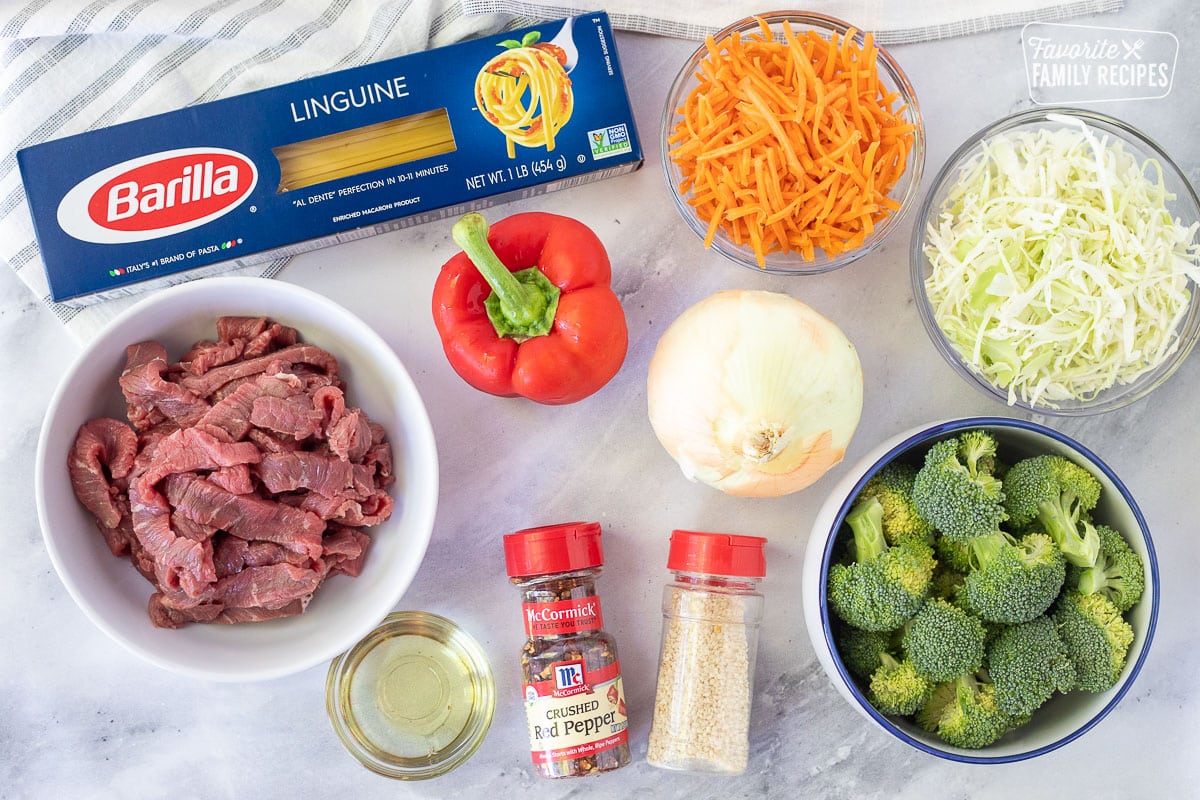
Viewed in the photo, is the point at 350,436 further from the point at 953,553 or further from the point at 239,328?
the point at 953,553

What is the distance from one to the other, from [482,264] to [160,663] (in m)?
0.76

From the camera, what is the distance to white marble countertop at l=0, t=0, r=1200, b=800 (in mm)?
1633

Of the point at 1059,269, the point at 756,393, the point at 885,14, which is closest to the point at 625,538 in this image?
the point at 756,393

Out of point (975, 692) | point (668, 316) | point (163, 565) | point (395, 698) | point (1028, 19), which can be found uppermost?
point (1028, 19)

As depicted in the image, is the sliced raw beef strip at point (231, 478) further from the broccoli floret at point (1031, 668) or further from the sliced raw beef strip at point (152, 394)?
the broccoli floret at point (1031, 668)

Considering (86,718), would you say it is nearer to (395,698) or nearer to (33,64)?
(395,698)

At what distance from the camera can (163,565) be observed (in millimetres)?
1377

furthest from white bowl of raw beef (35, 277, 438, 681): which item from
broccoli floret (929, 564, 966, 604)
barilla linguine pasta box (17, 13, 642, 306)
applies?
broccoli floret (929, 564, 966, 604)

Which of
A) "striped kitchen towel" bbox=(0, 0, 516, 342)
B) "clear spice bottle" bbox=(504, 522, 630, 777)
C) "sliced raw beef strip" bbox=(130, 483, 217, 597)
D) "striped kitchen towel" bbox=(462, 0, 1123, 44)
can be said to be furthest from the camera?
"striped kitchen towel" bbox=(462, 0, 1123, 44)

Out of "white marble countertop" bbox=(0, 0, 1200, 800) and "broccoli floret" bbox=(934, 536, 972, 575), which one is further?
"white marble countertop" bbox=(0, 0, 1200, 800)

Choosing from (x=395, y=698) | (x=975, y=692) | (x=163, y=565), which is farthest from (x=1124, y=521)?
(x=163, y=565)

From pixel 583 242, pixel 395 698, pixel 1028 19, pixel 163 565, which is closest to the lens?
pixel 163 565

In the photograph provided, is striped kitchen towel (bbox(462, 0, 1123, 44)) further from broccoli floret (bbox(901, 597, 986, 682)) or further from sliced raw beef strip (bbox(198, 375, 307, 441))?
broccoli floret (bbox(901, 597, 986, 682))

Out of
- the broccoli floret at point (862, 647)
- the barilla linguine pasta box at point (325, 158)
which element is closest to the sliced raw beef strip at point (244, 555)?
the barilla linguine pasta box at point (325, 158)
